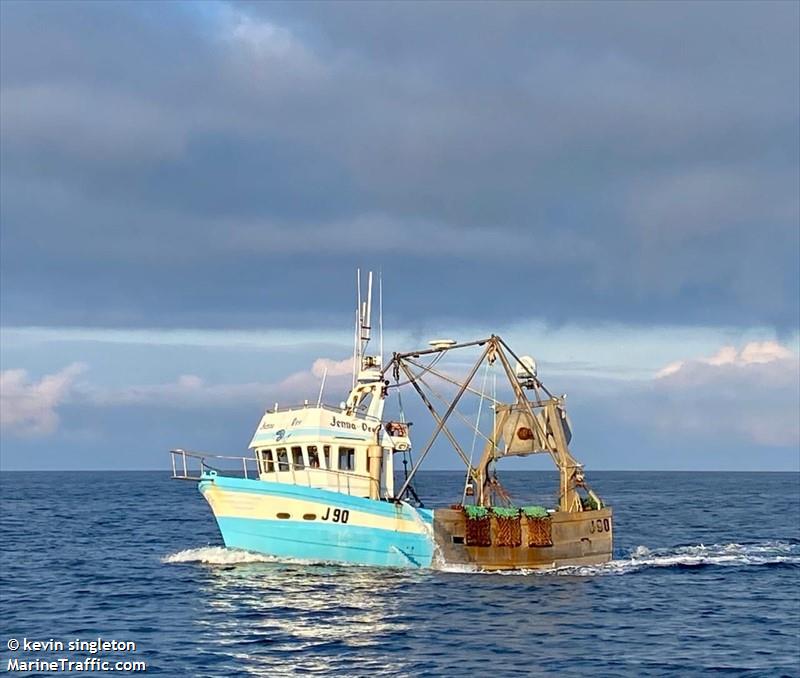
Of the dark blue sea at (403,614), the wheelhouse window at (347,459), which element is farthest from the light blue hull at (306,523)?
the wheelhouse window at (347,459)

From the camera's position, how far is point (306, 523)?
42.9m

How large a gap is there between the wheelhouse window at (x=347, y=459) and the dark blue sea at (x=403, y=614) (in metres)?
5.07

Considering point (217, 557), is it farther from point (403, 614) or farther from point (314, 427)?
point (403, 614)

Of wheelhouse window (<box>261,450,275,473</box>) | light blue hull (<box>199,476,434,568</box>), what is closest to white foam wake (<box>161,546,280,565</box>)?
light blue hull (<box>199,476,434,568</box>)

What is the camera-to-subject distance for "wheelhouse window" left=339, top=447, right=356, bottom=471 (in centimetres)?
4647

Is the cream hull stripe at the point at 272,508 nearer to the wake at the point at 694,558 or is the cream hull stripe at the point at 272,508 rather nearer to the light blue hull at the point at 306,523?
the light blue hull at the point at 306,523

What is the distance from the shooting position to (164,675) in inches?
1034

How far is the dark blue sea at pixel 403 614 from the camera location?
93.8ft

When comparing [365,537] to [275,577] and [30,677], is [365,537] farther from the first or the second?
[30,677]

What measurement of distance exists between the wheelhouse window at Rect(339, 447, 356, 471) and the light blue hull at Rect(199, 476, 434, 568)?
330 centimetres

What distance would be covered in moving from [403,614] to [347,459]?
12462 millimetres

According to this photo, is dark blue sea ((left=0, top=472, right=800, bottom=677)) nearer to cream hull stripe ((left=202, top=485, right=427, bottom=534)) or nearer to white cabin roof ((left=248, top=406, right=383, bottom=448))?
cream hull stripe ((left=202, top=485, right=427, bottom=534))

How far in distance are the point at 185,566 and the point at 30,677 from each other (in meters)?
20.2

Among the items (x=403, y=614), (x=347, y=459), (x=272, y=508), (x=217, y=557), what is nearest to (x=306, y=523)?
(x=272, y=508)
